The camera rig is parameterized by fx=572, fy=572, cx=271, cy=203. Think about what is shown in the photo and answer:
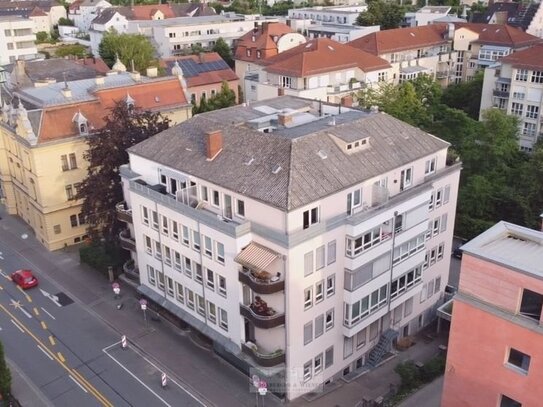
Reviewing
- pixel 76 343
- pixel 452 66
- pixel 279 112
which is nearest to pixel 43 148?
pixel 76 343

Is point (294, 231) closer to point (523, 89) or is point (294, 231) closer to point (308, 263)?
point (308, 263)

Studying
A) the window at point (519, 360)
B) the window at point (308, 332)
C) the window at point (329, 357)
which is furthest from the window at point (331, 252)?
the window at point (519, 360)

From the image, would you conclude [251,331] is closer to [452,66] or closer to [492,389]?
[492,389]

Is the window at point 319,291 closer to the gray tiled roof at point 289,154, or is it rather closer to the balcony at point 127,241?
the gray tiled roof at point 289,154

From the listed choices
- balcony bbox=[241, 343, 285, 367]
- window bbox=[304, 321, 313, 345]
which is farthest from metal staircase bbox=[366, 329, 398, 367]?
balcony bbox=[241, 343, 285, 367]

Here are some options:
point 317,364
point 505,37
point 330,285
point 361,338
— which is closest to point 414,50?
point 505,37

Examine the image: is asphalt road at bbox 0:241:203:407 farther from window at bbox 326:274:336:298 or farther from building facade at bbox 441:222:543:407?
building facade at bbox 441:222:543:407

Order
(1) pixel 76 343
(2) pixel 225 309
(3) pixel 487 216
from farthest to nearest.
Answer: (3) pixel 487 216, (1) pixel 76 343, (2) pixel 225 309
